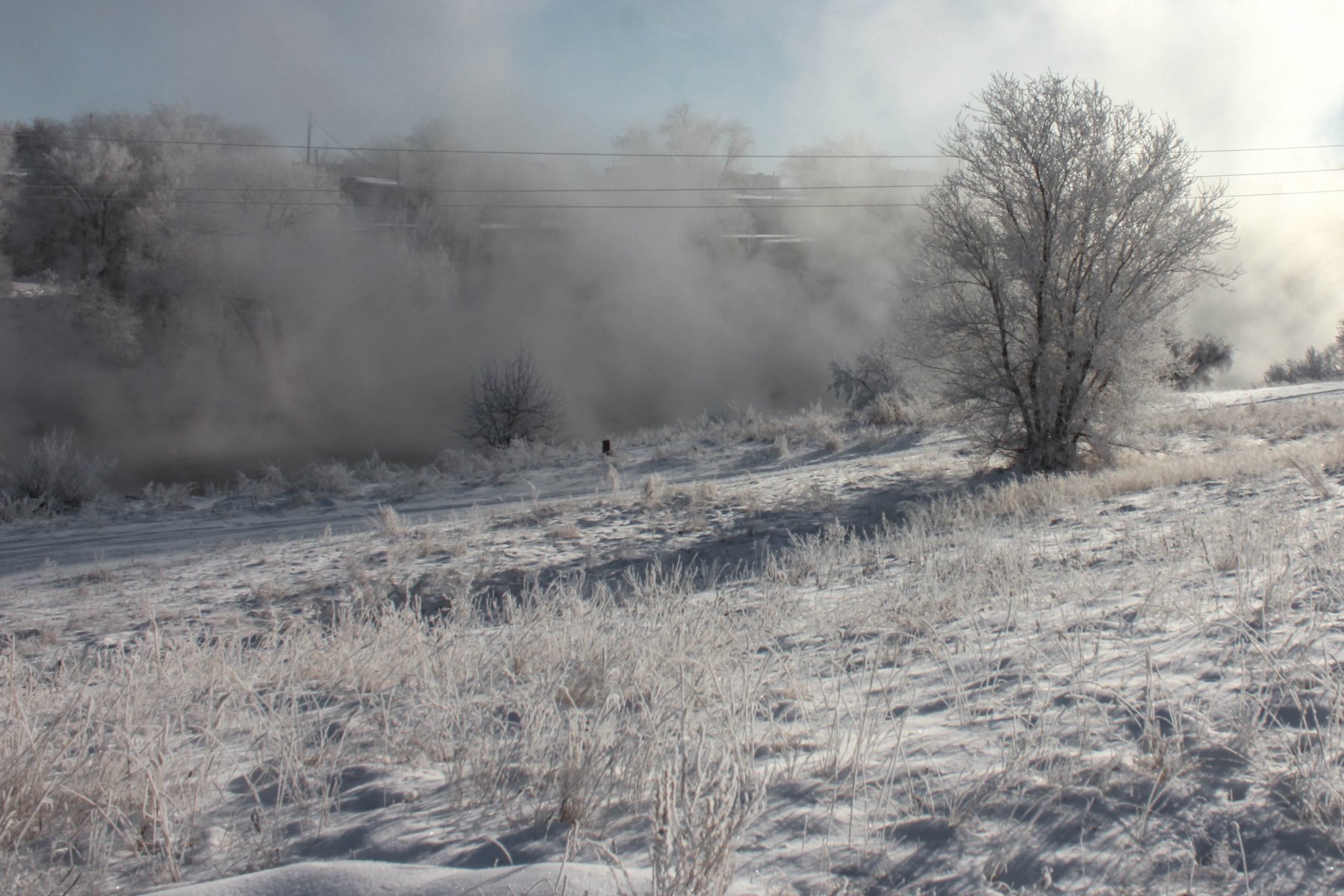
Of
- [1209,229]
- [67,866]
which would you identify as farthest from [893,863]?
[1209,229]

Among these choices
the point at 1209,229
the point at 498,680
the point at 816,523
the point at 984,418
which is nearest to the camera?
the point at 498,680

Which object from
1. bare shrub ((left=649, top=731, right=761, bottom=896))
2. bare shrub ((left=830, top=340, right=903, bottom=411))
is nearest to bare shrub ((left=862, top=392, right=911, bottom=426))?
bare shrub ((left=830, top=340, right=903, bottom=411))

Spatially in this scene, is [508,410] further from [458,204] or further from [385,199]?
[385,199]

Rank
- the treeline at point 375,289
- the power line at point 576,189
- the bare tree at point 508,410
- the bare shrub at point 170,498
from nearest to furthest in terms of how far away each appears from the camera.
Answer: the bare shrub at point 170,498 < the bare tree at point 508,410 < the treeline at point 375,289 < the power line at point 576,189

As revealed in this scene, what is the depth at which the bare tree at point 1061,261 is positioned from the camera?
10.9 m

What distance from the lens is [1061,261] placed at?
451 inches

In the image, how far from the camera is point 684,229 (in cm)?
3866

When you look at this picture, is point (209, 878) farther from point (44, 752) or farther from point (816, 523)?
point (816, 523)

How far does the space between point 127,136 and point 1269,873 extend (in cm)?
3743

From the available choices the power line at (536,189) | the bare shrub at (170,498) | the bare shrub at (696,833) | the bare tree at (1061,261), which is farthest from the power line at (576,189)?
the bare shrub at (696,833)

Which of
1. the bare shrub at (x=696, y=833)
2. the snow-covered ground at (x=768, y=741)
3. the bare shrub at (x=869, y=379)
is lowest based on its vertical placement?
the snow-covered ground at (x=768, y=741)

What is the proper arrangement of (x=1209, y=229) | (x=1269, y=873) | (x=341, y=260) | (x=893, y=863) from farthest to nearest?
1. (x=341, y=260)
2. (x=1209, y=229)
3. (x=893, y=863)
4. (x=1269, y=873)

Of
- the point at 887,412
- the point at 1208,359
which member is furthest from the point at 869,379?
the point at 1208,359

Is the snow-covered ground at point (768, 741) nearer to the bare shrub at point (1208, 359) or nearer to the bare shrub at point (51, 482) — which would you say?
the bare shrub at point (51, 482)
